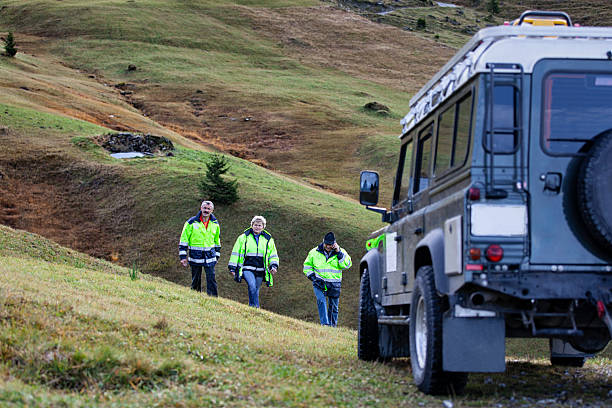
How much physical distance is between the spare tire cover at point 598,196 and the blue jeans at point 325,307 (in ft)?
36.9

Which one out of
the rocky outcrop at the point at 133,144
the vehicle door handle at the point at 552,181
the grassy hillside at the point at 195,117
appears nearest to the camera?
the vehicle door handle at the point at 552,181

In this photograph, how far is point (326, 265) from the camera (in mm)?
17344

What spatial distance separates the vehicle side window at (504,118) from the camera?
6.67 m

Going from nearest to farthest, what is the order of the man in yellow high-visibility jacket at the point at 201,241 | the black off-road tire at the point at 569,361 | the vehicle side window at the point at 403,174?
the vehicle side window at the point at 403,174 → the black off-road tire at the point at 569,361 → the man in yellow high-visibility jacket at the point at 201,241

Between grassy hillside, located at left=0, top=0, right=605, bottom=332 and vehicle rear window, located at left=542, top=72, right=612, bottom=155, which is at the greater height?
grassy hillside, located at left=0, top=0, right=605, bottom=332

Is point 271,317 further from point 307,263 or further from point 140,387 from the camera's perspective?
point 140,387

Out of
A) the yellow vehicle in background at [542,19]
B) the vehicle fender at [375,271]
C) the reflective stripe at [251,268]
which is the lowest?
the reflective stripe at [251,268]

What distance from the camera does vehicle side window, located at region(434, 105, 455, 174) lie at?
7531 mm

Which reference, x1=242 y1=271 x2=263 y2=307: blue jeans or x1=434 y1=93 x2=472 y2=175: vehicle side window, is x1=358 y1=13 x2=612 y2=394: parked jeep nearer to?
x1=434 y1=93 x2=472 y2=175: vehicle side window

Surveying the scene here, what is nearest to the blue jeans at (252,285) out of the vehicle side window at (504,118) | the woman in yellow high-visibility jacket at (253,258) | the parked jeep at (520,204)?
the woman in yellow high-visibility jacket at (253,258)

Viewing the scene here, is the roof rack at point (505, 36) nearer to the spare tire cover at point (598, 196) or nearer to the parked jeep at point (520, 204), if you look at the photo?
the parked jeep at point (520, 204)

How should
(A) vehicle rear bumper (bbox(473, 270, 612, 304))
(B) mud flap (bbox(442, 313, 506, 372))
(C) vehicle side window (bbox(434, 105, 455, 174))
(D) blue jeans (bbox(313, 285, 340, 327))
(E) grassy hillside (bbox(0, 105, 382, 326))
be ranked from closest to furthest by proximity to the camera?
(A) vehicle rear bumper (bbox(473, 270, 612, 304)) < (B) mud flap (bbox(442, 313, 506, 372)) < (C) vehicle side window (bbox(434, 105, 455, 174)) < (D) blue jeans (bbox(313, 285, 340, 327)) < (E) grassy hillside (bbox(0, 105, 382, 326))

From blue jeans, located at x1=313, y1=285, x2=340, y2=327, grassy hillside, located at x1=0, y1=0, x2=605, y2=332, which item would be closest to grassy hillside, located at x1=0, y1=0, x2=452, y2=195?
grassy hillside, located at x1=0, y1=0, x2=605, y2=332

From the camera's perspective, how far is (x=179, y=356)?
314 inches
